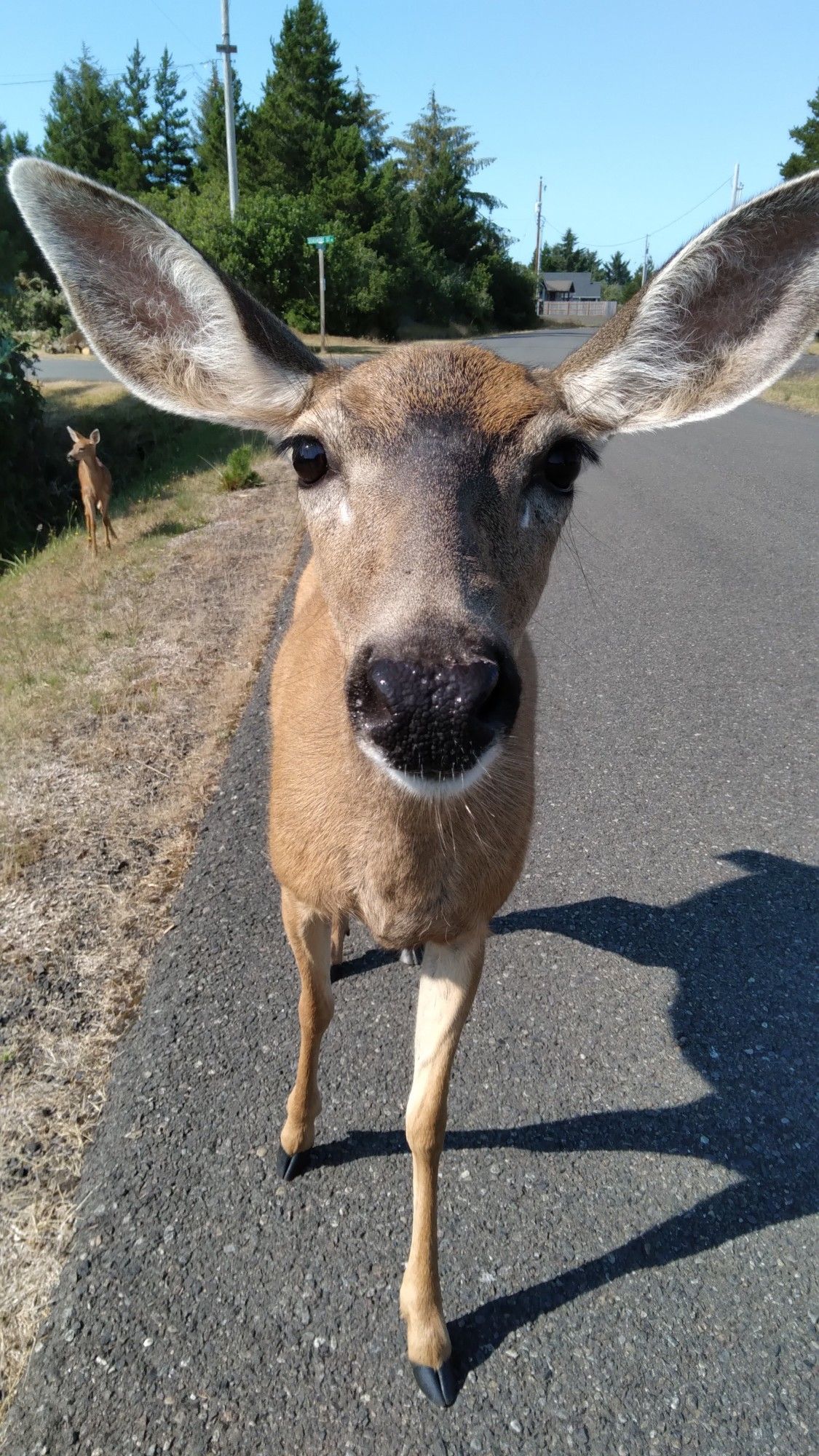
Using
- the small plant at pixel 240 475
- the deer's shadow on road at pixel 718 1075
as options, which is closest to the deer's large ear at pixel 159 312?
the deer's shadow on road at pixel 718 1075

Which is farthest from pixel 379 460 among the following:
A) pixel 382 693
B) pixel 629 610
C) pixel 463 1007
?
pixel 629 610

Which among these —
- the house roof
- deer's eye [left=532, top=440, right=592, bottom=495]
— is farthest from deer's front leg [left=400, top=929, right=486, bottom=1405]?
the house roof

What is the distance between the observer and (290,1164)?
276 cm

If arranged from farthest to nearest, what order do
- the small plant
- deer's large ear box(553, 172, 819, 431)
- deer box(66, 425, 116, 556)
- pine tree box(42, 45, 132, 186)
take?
pine tree box(42, 45, 132, 186) < the small plant < deer box(66, 425, 116, 556) < deer's large ear box(553, 172, 819, 431)

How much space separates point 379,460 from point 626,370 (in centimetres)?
86

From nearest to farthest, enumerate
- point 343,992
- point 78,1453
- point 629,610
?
1. point 78,1453
2. point 343,992
3. point 629,610

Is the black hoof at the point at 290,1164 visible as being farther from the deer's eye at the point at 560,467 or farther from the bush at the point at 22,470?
the bush at the point at 22,470

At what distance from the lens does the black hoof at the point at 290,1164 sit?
→ 274 centimetres

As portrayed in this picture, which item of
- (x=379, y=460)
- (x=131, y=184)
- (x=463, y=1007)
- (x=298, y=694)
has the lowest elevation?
(x=463, y=1007)

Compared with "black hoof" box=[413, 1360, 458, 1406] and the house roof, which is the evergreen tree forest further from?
the house roof

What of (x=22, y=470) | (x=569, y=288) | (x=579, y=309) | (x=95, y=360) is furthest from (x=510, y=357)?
(x=569, y=288)

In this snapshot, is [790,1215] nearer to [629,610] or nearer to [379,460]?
[379,460]

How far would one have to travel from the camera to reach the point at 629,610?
25.7 feet

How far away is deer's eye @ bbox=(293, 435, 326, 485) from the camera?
8.05 feet
